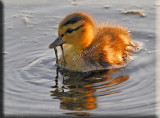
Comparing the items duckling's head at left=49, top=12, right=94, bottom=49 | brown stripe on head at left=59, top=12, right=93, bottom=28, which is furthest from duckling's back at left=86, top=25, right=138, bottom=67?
brown stripe on head at left=59, top=12, right=93, bottom=28

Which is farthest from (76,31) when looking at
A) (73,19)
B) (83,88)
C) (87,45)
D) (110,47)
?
(83,88)

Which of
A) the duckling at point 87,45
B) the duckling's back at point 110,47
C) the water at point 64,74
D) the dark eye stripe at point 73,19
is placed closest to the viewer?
the water at point 64,74

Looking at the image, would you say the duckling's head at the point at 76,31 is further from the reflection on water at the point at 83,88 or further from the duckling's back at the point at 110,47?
the reflection on water at the point at 83,88

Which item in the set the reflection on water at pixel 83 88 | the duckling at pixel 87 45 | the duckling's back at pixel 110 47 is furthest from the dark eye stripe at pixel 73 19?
the reflection on water at pixel 83 88

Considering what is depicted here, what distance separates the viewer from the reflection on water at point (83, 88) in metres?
5.65

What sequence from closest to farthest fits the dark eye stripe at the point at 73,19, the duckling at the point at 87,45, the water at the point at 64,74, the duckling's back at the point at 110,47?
the water at the point at 64,74
the dark eye stripe at the point at 73,19
the duckling at the point at 87,45
the duckling's back at the point at 110,47

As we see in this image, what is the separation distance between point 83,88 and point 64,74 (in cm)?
67

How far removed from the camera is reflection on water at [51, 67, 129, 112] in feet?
18.5

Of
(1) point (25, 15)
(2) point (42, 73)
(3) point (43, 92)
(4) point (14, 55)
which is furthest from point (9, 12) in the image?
(3) point (43, 92)

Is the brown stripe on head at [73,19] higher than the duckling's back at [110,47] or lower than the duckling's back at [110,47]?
higher

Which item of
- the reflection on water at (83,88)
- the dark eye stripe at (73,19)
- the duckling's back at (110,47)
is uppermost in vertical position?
the dark eye stripe at (73,19)

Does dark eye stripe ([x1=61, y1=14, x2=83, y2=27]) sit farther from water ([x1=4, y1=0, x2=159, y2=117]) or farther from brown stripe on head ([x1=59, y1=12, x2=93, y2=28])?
water ([x1=4, y1=0, x2=159, y2=117])

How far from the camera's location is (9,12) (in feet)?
28.7

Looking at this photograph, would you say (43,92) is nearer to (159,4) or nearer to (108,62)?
(108,62)
